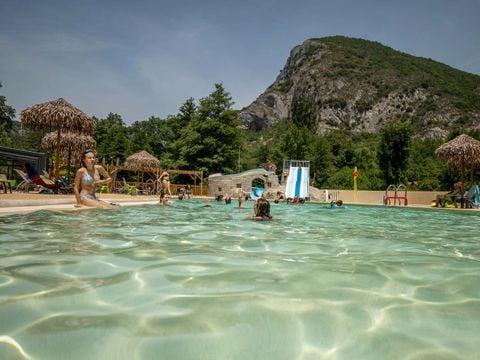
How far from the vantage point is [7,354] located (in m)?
1.57

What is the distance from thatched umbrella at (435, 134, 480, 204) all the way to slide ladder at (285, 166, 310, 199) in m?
9.00

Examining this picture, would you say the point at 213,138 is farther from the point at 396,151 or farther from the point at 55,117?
the point at 55,117

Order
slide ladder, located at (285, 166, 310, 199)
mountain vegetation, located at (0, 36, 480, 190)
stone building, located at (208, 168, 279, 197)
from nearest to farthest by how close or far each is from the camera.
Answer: slide ladder, located at (285, 166, 310, 199), stone building, located at (208, 168, 279, 197), mountain vegetation, located at (0, 36, 480, 190)

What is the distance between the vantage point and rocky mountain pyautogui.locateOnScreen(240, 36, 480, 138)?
84.7 m

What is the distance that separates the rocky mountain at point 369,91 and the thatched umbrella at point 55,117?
259ft

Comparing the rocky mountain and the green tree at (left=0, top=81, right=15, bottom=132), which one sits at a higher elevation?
the rocky mountain

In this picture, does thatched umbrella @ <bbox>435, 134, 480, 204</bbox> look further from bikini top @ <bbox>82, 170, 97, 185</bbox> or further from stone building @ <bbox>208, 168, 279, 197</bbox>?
bikini top @ <bbox>82, 170, 97, 185</bbox>

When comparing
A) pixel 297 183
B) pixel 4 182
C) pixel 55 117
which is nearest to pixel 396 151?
pixel 297 183

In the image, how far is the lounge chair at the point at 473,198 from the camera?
16.2 meters

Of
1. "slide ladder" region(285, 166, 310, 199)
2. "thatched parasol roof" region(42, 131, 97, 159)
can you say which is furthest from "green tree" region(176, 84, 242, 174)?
"thatched parasol roof" region(42, 131, 97, 159)

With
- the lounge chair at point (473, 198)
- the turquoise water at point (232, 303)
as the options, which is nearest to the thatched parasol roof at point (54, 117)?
the turquoise water at point (232, 303)

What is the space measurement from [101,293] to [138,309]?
0.44 meters

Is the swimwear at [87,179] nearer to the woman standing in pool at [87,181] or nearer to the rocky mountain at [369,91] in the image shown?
the woman standing in pool at [87,181]

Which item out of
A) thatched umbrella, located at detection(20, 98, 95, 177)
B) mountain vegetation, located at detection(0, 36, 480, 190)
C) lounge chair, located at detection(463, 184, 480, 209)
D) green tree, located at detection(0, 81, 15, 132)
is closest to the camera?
thatched umbrella, located at detection(20, 98, 95, 177)
